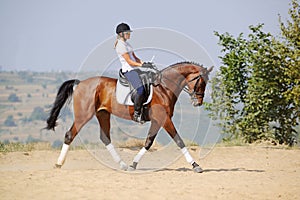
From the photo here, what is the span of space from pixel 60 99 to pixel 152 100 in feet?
7.51

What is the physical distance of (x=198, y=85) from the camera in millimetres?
11320

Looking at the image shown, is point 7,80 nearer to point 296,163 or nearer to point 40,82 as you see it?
point 40,82

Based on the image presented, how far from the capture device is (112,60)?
1216cm

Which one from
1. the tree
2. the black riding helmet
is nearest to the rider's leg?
the black riding helmet

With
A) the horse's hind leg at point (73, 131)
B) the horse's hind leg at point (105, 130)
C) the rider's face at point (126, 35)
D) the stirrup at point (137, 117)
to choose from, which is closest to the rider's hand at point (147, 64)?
the rider's face at point (126, 35)

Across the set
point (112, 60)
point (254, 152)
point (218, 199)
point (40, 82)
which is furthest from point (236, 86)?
point (40, 82)

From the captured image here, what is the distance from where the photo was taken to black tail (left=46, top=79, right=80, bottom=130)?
11.8 m

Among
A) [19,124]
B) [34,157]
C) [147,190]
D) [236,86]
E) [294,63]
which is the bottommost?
[19,124]

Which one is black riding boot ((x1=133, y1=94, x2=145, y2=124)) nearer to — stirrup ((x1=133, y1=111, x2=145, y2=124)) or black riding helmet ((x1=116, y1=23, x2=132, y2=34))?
stirrup ((x1=133, y1=111, x2=145, y2=124))

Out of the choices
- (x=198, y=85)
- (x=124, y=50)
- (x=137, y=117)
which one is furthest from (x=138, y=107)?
(x=198, y=85)

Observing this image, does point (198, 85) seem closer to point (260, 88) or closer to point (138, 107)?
point (138, 107)

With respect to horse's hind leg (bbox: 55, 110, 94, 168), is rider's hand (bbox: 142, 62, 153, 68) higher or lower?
higher

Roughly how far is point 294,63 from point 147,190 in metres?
10.1

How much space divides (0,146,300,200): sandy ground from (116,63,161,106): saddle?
5.47 feet
